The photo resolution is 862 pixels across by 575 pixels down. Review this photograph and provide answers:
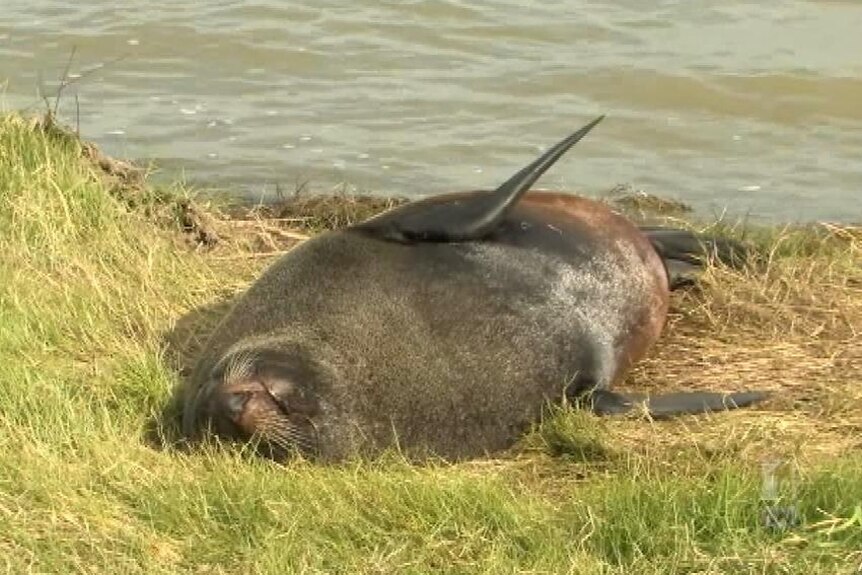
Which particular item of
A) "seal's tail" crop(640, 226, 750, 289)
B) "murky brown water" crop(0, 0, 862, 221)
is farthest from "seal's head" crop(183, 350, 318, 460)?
"murky brown water" crop(0, 0, 862, 221)

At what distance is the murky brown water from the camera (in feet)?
31.7

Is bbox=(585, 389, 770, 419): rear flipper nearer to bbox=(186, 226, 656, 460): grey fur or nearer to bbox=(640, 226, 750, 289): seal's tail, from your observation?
bbox=(186, 226, 656, 460): grey fur

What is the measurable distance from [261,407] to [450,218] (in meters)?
1.44

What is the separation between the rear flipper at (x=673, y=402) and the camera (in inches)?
213

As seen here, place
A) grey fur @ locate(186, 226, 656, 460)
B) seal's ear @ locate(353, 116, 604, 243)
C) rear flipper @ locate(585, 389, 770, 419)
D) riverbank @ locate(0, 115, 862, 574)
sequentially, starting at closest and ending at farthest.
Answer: riverbank @ locate(0, 115, 862, 574) < grey fur @ locate(186, 226, 656, 460) < rear flipper @ locate(585, 389, 770, 419) < seal's ear @ locate(353, 116, 604, 243)

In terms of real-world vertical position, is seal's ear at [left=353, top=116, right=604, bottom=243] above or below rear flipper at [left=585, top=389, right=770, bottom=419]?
above

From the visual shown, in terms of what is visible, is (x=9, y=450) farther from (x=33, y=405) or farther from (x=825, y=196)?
(x=825, y=196)

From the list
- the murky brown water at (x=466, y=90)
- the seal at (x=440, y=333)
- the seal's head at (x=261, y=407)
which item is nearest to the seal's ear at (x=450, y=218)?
the seal at (x=440, y=333)

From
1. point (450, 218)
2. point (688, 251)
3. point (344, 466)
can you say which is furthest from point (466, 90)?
point (344, 466)

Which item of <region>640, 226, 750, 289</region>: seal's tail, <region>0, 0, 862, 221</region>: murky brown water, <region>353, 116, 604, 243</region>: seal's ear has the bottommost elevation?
<region>0, 0, 862, 221</region>: murky brown water

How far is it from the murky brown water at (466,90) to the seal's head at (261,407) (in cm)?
379

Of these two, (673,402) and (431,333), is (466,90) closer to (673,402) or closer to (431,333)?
(431,333)

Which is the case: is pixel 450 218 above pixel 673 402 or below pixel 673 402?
above

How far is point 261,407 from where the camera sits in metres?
4.90
